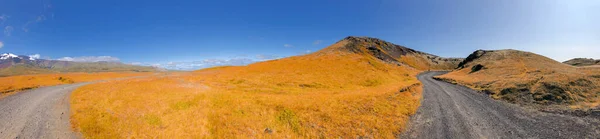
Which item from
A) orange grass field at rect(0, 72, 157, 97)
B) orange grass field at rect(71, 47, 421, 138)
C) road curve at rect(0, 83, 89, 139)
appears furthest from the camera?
orange grass field at rect(0, 72, 157, 97)

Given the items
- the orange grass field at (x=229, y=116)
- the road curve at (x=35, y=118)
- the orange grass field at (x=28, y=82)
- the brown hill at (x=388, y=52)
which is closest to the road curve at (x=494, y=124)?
the orange grass field at (x=229, y=116)

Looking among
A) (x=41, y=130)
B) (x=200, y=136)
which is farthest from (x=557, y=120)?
(x=41, y=130)

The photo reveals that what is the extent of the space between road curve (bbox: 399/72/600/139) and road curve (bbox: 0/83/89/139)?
2278cm

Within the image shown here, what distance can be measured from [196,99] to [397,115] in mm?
20441

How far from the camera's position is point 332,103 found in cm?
2291

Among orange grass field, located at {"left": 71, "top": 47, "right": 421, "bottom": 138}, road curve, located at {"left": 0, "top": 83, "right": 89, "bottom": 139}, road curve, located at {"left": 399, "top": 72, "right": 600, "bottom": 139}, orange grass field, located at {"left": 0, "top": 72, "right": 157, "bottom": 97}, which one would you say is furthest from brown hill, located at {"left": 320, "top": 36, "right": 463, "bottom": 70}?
road curve, located at {"left": 0, "top": 83, "right": 89, "bottom": 139}

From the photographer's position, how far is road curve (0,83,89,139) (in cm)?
1280

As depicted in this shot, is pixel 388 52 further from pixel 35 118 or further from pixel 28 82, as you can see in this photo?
pixel 28 82

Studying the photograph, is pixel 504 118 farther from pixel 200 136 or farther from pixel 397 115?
pixel 200 136

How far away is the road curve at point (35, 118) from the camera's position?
12797 mm

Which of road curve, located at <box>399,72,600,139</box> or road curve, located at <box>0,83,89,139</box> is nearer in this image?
road curve, located at <box>0,83,89,139</box>

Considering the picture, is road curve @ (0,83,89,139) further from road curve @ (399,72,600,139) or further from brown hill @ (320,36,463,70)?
brown hill @ (320,36,463,70)

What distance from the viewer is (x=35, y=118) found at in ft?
48.9

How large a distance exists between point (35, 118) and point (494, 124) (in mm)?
33632
